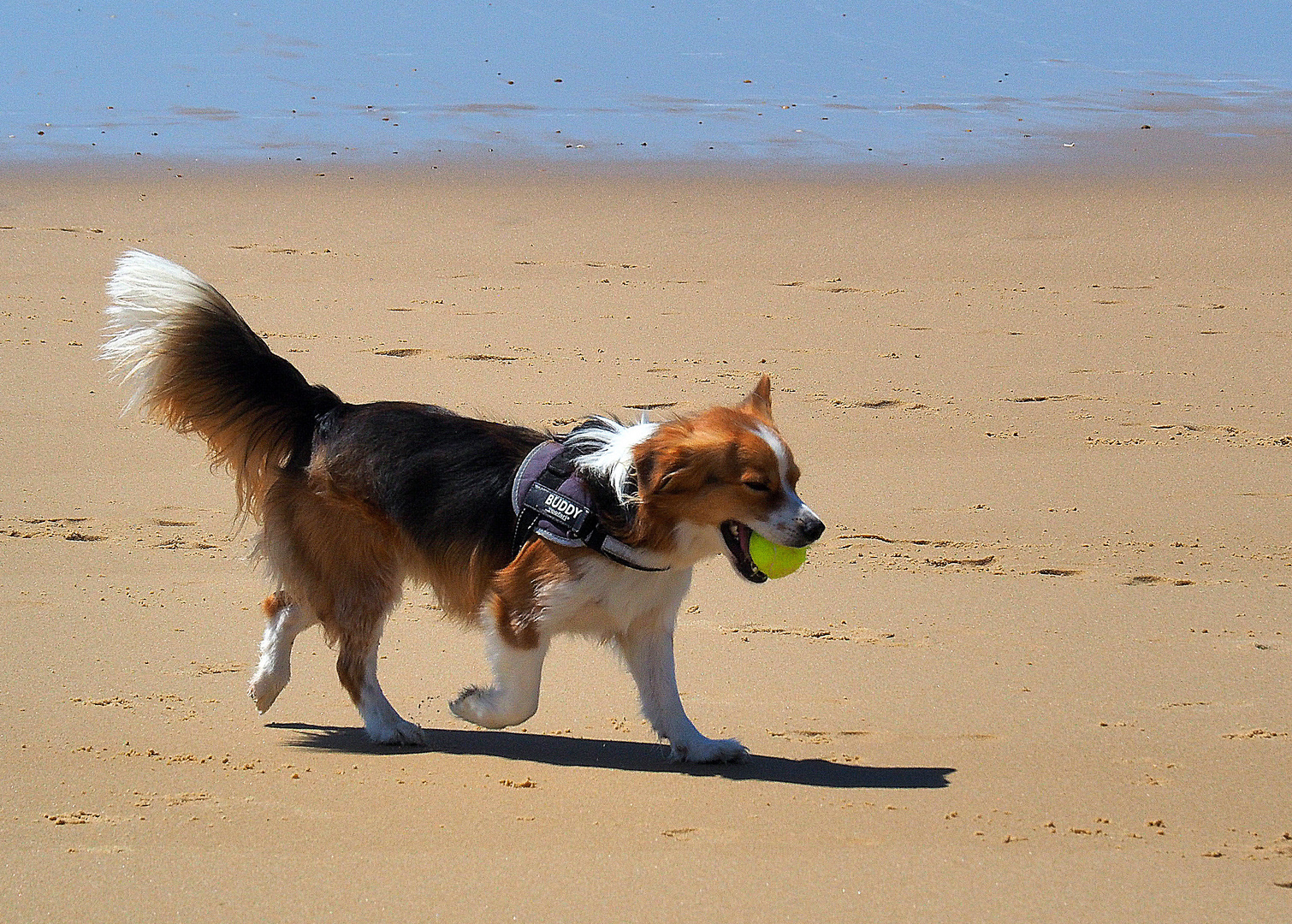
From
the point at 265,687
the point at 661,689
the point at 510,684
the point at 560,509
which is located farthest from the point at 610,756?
the point at 265,687

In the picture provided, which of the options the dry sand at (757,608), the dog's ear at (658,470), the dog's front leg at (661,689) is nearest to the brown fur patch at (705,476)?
the dog's ear at (658,470)

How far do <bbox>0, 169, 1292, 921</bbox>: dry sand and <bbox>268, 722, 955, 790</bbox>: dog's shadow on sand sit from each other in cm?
2

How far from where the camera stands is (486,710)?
487 cm

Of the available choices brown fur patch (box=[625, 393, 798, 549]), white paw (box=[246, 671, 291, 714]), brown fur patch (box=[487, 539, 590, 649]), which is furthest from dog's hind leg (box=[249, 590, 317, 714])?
brown fur patch (box=[625, 393, 798, 549])

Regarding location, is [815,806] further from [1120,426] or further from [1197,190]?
[1197,190]

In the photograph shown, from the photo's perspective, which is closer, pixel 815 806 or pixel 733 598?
pixel 815 806

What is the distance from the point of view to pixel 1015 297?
1063 centimetres

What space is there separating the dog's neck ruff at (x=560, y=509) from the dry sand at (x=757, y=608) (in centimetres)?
70

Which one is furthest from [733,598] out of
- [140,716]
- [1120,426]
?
[1120,426]

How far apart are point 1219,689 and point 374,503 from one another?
9.78ft

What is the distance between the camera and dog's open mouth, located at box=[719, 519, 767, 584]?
4.64 m

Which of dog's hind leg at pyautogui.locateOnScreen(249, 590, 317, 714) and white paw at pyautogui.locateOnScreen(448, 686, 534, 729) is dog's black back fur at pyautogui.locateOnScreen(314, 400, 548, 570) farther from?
dog's hind leg at pyautogui.locateOnScreen(249, 590, 317, 714)

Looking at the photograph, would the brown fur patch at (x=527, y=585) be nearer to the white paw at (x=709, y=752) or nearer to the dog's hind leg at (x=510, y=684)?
the dog's hind leg at (x=510, y=684)

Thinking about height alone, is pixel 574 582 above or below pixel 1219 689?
above
